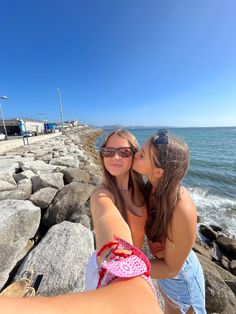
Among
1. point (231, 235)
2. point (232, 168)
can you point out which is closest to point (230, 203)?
point (231, 235)

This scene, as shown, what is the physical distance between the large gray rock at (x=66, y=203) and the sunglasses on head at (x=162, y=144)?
326 centimetres

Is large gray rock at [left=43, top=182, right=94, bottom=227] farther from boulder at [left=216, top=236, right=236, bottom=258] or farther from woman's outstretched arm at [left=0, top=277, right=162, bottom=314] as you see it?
boulder at [left=216, top=236, right=236, bottom=258]

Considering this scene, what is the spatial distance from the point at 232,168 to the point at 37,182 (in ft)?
55.1

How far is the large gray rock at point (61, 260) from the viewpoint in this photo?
2191mm

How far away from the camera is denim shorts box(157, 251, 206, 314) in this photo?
170 centimetres

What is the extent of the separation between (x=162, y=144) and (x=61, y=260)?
2123 millimetres

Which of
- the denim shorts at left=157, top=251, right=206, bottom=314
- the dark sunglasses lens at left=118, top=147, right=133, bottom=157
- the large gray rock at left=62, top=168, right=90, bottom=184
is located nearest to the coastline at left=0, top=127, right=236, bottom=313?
the large gray rock at left=62, top=168, right=90, bottom=184

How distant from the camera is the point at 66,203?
4.27m

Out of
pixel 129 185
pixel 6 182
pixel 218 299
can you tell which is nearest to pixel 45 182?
pixel 6 182

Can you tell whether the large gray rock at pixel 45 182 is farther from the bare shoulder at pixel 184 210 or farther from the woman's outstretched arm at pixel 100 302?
the woman's outstretched arm at pixel 100 302

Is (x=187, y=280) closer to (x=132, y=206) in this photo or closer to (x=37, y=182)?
(x=132, y=206)

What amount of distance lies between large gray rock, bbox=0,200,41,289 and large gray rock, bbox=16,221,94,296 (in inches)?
11.4

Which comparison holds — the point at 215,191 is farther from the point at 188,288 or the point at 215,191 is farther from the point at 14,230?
the point at 14,230

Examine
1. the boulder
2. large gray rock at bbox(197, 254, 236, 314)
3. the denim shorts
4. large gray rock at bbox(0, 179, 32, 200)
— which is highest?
the denim shorts
